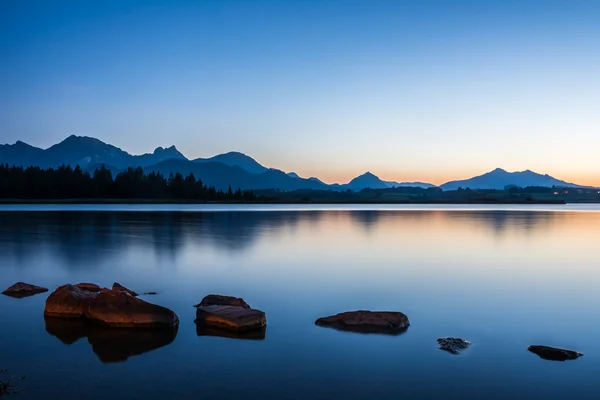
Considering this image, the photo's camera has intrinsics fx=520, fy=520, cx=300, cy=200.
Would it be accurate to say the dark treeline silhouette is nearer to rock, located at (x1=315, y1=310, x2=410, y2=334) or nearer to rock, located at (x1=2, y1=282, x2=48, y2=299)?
rock, located at (x1=2, y1=282, x2=48, y2=299)

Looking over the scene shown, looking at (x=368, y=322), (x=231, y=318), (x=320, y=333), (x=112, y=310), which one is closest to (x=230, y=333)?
(x=231, y=318)

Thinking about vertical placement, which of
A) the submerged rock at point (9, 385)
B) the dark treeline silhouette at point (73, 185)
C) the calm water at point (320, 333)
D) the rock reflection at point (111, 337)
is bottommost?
the calm water at point (320, 333)

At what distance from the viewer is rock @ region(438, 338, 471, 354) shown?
1166 centimetres

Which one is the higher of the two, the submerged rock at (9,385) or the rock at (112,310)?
the rock at (112,310)

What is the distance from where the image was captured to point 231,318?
1321 cm

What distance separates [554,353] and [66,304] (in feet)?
40.8

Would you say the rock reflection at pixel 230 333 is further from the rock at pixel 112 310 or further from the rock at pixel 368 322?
the rock at pixel 368 322

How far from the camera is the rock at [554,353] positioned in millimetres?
11148

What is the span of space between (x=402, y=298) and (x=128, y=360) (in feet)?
34.8

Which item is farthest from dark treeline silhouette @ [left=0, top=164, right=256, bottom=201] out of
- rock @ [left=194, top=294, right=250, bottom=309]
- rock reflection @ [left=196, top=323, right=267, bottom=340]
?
rock reflection @ [left=196, top=323, right=267, bottom=340]

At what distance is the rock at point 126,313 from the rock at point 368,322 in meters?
4.10

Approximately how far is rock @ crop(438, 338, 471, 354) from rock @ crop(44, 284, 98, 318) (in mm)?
9243

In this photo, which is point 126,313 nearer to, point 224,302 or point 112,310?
point 112,310

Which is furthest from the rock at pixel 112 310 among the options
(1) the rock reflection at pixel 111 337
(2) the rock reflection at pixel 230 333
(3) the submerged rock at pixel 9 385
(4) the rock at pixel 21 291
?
(4) the rock at pixel 21 291
